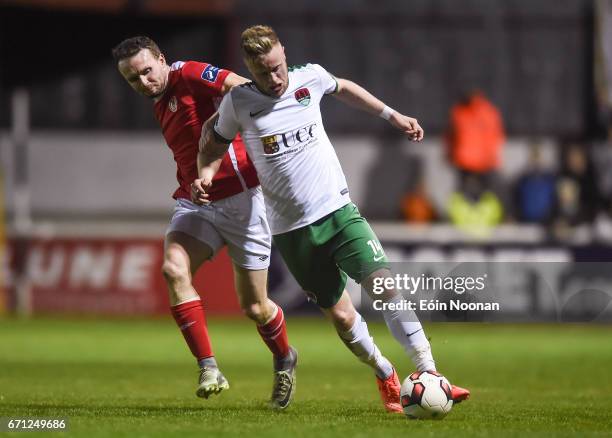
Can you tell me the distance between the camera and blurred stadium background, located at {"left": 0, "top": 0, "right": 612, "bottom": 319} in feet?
69.1

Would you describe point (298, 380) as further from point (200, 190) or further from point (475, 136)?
point (475, 136)

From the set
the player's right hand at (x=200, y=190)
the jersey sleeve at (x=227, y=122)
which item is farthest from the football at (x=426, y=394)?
the jersey sleeve at (x=227, y=122)

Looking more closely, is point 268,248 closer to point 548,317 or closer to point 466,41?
point 548,317

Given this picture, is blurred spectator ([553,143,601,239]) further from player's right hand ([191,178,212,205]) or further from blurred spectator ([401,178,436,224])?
player's right hand ([191,178,212,205])

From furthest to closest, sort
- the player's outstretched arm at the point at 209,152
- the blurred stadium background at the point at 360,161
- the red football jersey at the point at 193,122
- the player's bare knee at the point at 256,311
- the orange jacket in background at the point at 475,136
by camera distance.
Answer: the orange jacket in background at the point at 475,136 → the blurred stadium background at the point at 360,161 → the player's bare knee at the point at 256,311 → the red football jersey at the point at 193,122 → the player's outstretched arm at the point at 209,152

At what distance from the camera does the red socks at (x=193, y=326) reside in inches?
336

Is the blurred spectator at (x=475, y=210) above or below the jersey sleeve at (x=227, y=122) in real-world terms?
below

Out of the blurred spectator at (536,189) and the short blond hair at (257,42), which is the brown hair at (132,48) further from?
the blurred spectator at (536,189)

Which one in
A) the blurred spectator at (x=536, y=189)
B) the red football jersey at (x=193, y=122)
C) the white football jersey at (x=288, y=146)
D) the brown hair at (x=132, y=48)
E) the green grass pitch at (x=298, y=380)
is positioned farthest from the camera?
the blurred spectator at (x=536, y=189)

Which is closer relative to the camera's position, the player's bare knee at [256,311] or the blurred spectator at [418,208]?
the player's bare knee at [256,311]

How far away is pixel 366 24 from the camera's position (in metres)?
22.2

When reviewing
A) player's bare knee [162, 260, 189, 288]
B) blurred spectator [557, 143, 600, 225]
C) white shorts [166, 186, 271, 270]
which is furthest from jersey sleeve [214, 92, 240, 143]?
blurred spectator [557, 143, 600, 225]

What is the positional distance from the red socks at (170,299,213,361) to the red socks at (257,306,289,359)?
488 millimetres

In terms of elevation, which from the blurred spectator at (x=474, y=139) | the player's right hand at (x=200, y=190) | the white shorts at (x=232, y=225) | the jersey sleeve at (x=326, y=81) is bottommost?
the blurred spectator at (x=474, y=139)
